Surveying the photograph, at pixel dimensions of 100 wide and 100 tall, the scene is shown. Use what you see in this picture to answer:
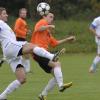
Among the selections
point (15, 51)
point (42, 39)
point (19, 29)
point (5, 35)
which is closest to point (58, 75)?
point (15, 51)

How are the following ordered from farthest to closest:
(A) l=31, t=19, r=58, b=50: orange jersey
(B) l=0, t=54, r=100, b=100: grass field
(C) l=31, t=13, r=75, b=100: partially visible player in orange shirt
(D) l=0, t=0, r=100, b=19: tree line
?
(D) l=0, t=0, r=100, b=19: tree line < (B) l=0, t=54, r=100, b=100: grass field < (A) l=31, t=19, r=58, b=50: orange jersey < (C) l=31, t=13, r=75, b=100: partially visible player in orange shirt

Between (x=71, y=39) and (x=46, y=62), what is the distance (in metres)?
0.69

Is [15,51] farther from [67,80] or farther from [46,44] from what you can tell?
[67,80]

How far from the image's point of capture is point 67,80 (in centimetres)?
1773

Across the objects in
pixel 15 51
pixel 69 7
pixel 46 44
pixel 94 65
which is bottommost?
pixel 69 7

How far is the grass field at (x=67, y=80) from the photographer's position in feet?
48.1

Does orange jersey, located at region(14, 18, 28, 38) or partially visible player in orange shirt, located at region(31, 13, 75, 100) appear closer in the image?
partially visible player in orange shirt, located at region(31, 13, 75, 100)

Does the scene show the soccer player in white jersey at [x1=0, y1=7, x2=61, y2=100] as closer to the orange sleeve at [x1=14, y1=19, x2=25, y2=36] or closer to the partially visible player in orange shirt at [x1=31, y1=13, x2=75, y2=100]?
the partially visible player in orange shirt at [x1=31, y1=13, x2=75, y2=100]

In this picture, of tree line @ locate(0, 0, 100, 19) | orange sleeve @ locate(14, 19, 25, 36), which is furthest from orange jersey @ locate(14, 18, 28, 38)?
tree line @ locate(0, 0, 100, 19)

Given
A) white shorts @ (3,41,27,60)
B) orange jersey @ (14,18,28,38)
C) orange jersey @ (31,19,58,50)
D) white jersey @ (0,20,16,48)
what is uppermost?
white jersey @ (0,20,16,48)

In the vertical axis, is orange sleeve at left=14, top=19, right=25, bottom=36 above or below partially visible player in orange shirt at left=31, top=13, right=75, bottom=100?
below

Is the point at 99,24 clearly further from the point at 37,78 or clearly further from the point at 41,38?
the point at 41,38

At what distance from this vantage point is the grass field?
1466cm

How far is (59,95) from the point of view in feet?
49.0
